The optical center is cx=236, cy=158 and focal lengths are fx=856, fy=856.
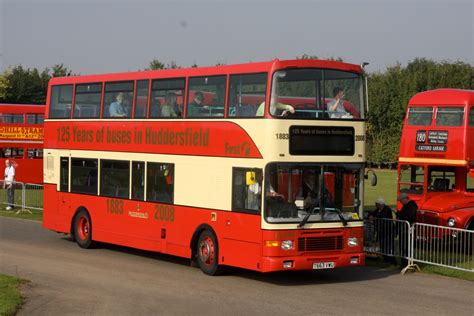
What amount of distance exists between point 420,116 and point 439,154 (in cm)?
148

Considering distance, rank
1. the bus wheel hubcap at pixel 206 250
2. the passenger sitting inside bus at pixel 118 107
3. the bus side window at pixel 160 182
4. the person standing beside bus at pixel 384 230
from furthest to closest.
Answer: the passenger sitting inside bus at pixel 118 107
the person standing beside bus at pixel 384 230
the bus side window at pixel 160 182
the bus wheel hubcap at pixel 206 250

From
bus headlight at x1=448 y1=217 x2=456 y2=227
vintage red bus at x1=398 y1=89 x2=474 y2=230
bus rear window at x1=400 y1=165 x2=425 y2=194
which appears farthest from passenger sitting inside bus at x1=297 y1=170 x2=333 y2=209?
bus rear window at x1=400 y1=165 x2=425 y2=194

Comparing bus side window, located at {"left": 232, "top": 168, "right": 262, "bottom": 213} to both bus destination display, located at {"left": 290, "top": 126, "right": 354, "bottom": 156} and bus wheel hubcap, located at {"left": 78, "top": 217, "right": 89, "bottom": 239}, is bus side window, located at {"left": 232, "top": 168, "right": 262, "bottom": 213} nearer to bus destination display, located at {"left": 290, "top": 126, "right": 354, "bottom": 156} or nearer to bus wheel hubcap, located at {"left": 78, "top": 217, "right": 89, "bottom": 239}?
bus destination display, located at {"left": 290, "top": 126, "right": 354, "bottom": 156}

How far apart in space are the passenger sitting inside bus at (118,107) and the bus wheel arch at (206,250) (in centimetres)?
380

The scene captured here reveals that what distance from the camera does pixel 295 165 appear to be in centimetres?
1516

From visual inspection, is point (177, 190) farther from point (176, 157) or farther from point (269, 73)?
point (269, 73)

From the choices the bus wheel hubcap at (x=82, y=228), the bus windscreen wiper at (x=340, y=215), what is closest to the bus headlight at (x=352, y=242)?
the bus windscreen wiper at (x=340, y=215)

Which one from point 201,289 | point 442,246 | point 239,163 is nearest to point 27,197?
point 239,163

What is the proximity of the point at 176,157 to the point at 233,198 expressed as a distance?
7.37ft

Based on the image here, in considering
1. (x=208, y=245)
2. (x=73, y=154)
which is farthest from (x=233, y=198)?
(x=73, y=154)

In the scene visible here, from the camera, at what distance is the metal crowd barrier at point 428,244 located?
17.4 metres

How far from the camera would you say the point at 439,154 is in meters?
22.2

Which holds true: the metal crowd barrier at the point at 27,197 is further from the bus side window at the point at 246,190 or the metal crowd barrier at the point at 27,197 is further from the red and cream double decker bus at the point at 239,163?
the bus side window at the point at 246,190

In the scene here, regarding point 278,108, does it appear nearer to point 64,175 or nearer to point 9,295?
point 9,295
